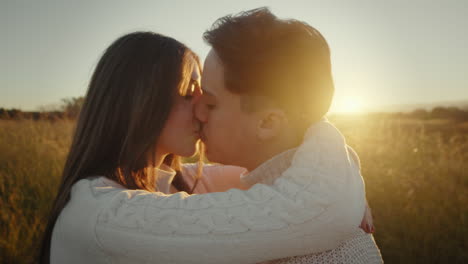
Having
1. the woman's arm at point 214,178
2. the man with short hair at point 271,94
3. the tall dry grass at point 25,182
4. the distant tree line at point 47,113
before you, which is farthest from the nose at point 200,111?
the distant tree line at point 47,113

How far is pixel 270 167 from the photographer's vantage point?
191 cm

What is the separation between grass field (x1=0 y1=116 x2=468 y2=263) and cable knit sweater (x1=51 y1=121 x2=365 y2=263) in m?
2.40

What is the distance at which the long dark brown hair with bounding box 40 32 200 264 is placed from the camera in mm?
2000

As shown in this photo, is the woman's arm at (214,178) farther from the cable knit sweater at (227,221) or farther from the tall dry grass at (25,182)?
the tall dry grass at (25,182)

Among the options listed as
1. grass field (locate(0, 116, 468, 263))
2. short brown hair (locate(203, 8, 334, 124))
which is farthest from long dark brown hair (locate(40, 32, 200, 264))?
grass field (locate(0, 116, 468, 263))

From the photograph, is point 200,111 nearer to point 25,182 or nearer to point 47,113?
point 25,182

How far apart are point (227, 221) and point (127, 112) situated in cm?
114

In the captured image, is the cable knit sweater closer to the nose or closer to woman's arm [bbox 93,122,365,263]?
woman's arm [bbox 93,122,365,263]

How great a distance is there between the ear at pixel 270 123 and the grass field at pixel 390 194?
2.51m

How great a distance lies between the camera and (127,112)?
211 centimetres

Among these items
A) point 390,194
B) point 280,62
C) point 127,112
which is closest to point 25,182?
point 127,112

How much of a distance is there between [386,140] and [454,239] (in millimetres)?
4353

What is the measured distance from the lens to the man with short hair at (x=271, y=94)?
173cm

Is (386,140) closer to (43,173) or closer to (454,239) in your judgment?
(454,239)
